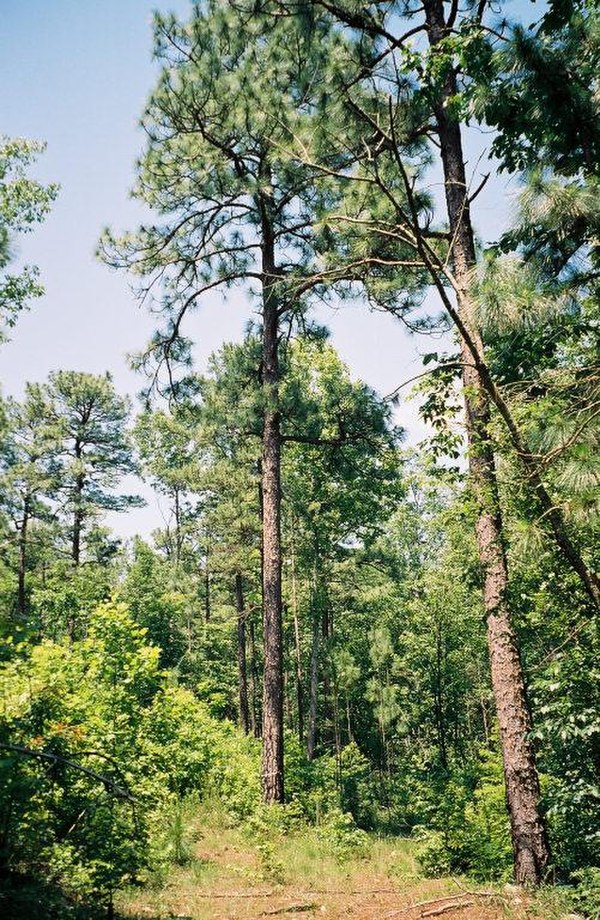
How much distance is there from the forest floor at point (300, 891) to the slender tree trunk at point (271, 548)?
106 centimetres

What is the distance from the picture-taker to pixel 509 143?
4.50 m

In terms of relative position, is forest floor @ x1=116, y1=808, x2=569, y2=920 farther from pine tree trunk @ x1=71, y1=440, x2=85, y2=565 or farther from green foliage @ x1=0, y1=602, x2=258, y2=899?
pine tree trunk @ x1=71, y1=440, x2=85, y2=565

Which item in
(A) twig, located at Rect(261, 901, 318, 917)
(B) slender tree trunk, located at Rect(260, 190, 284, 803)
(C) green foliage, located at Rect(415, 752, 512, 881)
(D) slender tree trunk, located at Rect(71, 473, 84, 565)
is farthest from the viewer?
(D) slender tree trunk, located at Rect(71, 473, 84, 565)

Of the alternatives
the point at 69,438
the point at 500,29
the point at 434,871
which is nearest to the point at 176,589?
the point at 69,438

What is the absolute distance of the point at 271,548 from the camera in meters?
9.11

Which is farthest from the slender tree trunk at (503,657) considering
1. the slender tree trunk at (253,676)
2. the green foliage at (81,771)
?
the slender tree trunk at (253,676)

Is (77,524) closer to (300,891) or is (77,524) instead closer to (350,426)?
(350,426)

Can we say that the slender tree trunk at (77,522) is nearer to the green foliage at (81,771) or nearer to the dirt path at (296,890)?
the dirt path at (296,890)

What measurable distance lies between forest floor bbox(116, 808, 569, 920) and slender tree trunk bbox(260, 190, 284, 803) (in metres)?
1.06

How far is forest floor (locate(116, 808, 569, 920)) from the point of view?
168 inches

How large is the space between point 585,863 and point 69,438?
19960mm

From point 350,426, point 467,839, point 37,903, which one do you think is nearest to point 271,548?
point 350,426

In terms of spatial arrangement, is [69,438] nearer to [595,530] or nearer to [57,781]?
[57,781]

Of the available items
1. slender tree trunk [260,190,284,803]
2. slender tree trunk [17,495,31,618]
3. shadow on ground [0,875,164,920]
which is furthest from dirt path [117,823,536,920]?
slender tree trunk [17,495,31,618]
